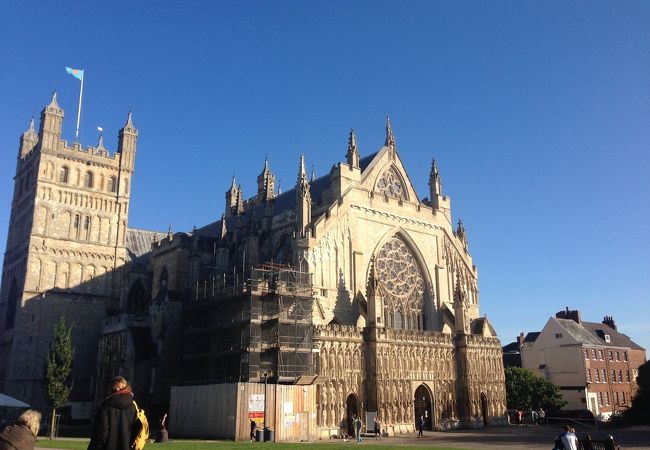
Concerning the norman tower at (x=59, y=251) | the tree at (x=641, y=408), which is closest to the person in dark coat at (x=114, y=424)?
the tree at (x=641, y=408)

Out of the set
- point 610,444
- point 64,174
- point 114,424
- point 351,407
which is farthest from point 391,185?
point 114,424

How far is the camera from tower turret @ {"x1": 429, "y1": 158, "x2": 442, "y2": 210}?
2078 inches

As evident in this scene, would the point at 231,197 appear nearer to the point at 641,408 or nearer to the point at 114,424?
the point at 641,408

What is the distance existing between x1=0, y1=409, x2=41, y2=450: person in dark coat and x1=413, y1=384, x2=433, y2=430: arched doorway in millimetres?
38768

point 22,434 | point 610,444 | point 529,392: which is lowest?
point 610,444

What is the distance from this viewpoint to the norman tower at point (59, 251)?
52469mm

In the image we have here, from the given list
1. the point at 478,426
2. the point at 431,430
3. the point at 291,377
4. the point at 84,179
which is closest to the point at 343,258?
the point at 291,377

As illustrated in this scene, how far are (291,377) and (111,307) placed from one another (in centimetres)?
2777

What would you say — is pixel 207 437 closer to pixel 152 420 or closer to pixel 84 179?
pixel 152 420

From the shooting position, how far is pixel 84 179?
5912 centimetres

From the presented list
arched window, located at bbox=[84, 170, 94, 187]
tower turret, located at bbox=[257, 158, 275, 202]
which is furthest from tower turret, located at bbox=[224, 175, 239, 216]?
arched window, located at bbox=[84, 170, 94, 187]

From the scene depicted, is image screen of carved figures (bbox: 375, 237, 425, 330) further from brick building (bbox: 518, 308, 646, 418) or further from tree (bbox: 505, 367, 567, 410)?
brick building (bbox: 518, 308, 646, 418)

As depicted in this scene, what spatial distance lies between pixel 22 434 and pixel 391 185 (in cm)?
4452

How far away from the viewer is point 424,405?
43.2 m
